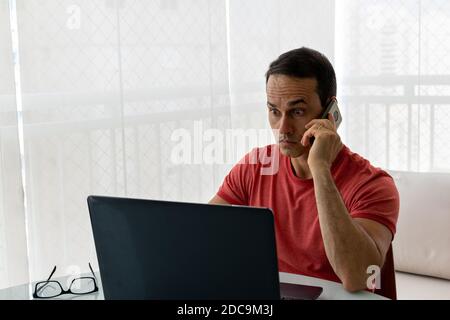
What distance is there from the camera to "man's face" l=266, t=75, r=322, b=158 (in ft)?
5.54

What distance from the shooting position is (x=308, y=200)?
1.66 metres

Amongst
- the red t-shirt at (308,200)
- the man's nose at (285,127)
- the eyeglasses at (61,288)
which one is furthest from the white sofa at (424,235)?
the eyeglasses at (61,288)

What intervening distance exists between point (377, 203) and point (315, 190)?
0.15m

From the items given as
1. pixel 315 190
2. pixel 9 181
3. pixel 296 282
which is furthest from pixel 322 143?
pixel 9 181

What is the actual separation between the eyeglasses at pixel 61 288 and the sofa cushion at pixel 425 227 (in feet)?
4.27

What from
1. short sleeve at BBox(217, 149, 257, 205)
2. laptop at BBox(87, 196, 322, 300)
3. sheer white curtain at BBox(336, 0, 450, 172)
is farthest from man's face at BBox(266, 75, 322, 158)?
sheer white curtain at BBox(336, 0, 450, 172)

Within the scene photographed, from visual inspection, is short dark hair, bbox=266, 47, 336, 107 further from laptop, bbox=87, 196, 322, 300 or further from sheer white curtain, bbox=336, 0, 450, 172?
sheer white curtain, bbox=336, 0, 450, 172

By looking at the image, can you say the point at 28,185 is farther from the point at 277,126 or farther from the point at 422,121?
the point at 422,121

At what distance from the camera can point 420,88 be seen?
9.85 ft

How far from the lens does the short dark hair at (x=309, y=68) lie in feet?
5.59

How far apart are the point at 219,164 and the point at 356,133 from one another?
814 mm

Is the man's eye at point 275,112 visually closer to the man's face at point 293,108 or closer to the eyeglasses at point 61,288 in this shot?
the man's face at point 293,108

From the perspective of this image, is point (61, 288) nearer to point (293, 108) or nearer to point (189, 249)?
point (189, 249)
